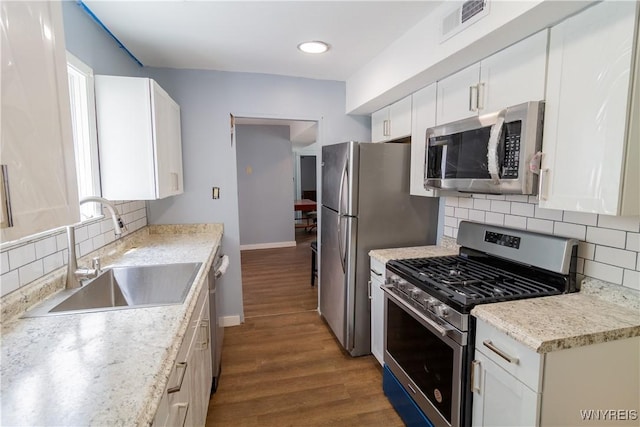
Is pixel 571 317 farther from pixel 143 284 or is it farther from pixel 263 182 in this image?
pixel 263 182

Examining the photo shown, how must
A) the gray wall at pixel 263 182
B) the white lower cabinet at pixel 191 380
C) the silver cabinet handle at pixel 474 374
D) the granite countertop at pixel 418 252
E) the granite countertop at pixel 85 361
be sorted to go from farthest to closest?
the gray wall at pixel 263 182 < the granite countertop at pixel 418 252 < the silver cabinet handle at pixel 474 374 < the white lower cabinet at pixel 191 380 < the granite countertop at pixel 85 361

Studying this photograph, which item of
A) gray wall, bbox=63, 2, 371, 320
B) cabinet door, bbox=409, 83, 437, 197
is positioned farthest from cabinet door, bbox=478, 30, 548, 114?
gray wall, bbox=63, 2, 371, 320

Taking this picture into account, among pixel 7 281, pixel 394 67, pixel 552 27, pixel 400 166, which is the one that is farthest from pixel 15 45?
pixel 400 166

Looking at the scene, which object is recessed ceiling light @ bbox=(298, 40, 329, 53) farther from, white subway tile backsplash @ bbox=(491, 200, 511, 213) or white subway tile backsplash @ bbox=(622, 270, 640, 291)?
white subway tile backsplash @ bbox=(622, 270, 640, 291)

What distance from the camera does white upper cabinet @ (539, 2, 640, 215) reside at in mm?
1097

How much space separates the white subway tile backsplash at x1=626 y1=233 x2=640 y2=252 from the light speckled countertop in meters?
0.18

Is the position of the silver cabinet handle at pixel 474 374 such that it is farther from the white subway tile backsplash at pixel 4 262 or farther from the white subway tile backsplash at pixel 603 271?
the white subway tile backsplash at pixel 4 262

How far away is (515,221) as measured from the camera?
1869 millimetres

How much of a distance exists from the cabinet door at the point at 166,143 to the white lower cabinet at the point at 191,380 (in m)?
0.87

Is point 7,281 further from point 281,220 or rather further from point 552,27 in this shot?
point 281,220

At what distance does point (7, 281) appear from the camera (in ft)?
3.99

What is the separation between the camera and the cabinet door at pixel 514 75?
1.38m

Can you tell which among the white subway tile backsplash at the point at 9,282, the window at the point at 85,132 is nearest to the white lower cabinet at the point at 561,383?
the white subway tile backsplash at the point at 9,282

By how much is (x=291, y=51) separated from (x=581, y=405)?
252 centimetres
